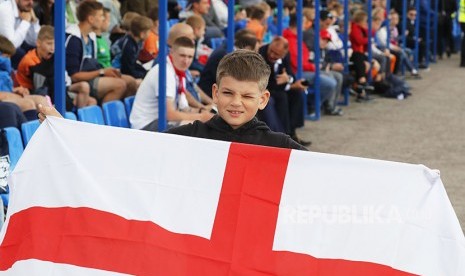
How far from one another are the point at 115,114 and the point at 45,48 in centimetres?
85

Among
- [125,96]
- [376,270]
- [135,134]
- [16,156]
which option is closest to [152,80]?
[125,96]

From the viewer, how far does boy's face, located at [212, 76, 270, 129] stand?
184 inches

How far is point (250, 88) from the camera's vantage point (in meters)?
4.68

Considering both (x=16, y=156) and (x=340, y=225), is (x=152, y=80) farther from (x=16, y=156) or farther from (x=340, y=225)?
(x=340, y=225)

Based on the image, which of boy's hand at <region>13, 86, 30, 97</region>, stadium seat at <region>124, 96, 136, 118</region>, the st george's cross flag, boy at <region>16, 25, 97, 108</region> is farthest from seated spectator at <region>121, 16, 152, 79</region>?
the st george's cross flag

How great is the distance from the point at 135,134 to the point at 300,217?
31.9 inches

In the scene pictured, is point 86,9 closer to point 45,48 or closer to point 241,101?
point 45,48

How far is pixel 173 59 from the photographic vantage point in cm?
983

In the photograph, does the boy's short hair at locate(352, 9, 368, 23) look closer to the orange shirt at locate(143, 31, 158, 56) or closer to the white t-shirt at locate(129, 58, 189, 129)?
the orange shirt at locate(143, 31, 158, 56)

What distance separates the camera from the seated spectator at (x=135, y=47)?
11.7 metres

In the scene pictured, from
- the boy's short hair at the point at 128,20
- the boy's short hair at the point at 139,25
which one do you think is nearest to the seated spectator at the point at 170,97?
the boy's short hair at the point at 139,25

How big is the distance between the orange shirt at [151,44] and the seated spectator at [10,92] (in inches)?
102

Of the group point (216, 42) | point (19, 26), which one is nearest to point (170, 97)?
point (19, 26)

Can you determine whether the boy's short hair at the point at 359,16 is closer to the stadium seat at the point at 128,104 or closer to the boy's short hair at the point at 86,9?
the boy's short hair at the point at 86,9
